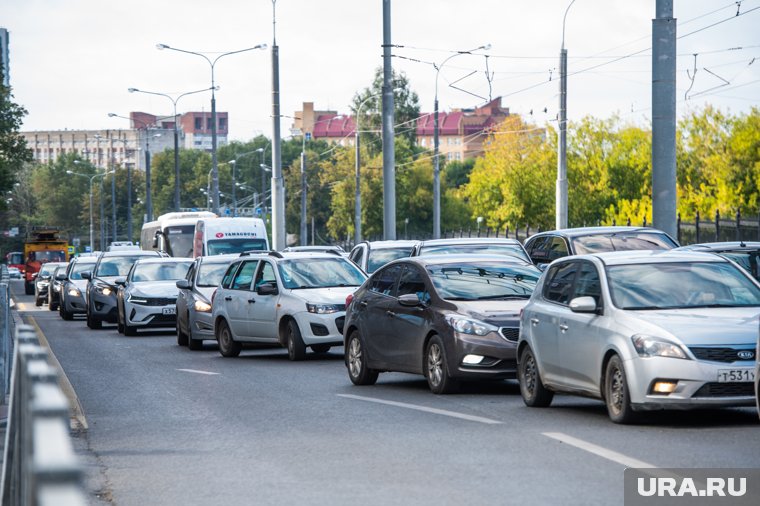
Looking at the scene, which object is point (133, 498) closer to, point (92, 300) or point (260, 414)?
point (260, 414)

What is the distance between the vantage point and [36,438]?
8.54ft

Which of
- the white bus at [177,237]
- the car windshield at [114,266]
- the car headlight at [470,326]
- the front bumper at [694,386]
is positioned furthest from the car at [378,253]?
the white bus at [177,237]

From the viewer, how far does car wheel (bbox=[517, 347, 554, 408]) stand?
13031 mm

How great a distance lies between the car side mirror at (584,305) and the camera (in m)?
12.0

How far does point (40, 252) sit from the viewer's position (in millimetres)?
87375

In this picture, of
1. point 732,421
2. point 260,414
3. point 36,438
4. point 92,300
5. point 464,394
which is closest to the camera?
point 36,438

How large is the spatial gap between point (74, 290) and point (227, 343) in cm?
1841

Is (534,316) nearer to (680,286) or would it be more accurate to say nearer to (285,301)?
(680,286)

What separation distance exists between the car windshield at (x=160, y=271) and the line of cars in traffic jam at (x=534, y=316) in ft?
20.9

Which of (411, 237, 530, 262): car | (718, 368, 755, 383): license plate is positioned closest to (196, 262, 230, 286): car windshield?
(411, 237, 530, 262): car

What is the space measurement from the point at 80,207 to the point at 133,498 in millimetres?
163356

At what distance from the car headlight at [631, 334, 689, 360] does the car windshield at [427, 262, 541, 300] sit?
13.7ft

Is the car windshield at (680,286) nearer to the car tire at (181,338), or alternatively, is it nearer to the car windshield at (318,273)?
the car windshield at (318,273)

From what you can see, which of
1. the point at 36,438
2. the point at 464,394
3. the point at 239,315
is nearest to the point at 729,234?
the point at 239,315
